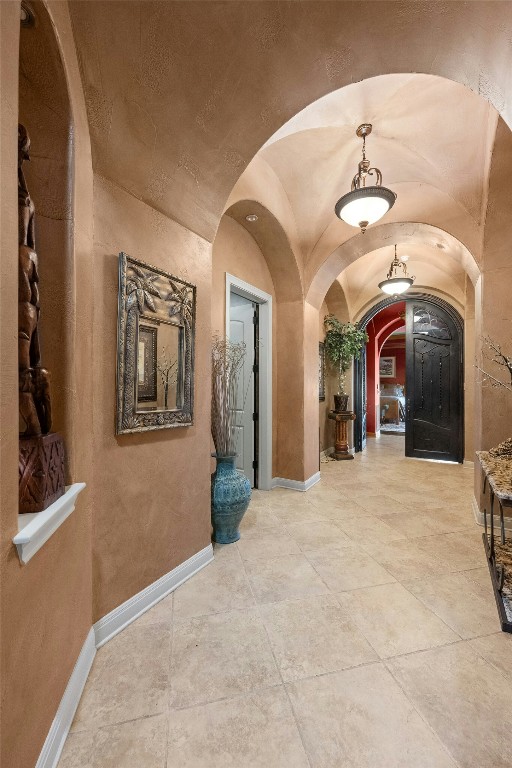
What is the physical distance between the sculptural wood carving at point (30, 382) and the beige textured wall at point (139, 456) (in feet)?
1.70

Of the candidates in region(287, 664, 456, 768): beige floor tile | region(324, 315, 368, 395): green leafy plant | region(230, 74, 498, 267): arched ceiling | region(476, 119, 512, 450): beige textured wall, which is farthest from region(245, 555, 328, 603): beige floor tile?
region(324, 315, 368, 395): green leafy plant

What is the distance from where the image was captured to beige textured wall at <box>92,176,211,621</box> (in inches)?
69.2

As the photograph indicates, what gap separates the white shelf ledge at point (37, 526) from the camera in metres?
0.92

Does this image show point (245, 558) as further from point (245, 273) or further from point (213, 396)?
point (245, 273)

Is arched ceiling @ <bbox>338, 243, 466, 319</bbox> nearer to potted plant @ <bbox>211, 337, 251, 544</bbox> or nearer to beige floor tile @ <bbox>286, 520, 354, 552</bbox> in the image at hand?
potted plant @ <bbox>211, 337, 251, 544</bbox>

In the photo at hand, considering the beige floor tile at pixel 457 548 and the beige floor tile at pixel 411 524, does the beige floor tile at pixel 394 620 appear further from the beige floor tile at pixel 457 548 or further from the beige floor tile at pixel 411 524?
the beige floor tile at pixel 411 524

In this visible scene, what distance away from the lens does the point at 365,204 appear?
2789mm

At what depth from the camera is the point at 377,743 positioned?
47.3 inches

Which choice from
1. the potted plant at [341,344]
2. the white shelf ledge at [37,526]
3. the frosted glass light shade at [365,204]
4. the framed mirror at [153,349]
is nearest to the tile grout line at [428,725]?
the white shelf ledge at [37,526]

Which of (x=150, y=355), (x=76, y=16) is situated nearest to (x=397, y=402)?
(x=150, y=355)

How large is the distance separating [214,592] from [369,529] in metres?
1.68

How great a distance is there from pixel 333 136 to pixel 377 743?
4.03 meters

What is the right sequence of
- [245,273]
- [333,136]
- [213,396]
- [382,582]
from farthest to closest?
[245,273]
[333,136]
[213,396]
[382,582]

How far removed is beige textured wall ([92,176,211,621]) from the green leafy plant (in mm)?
4249
